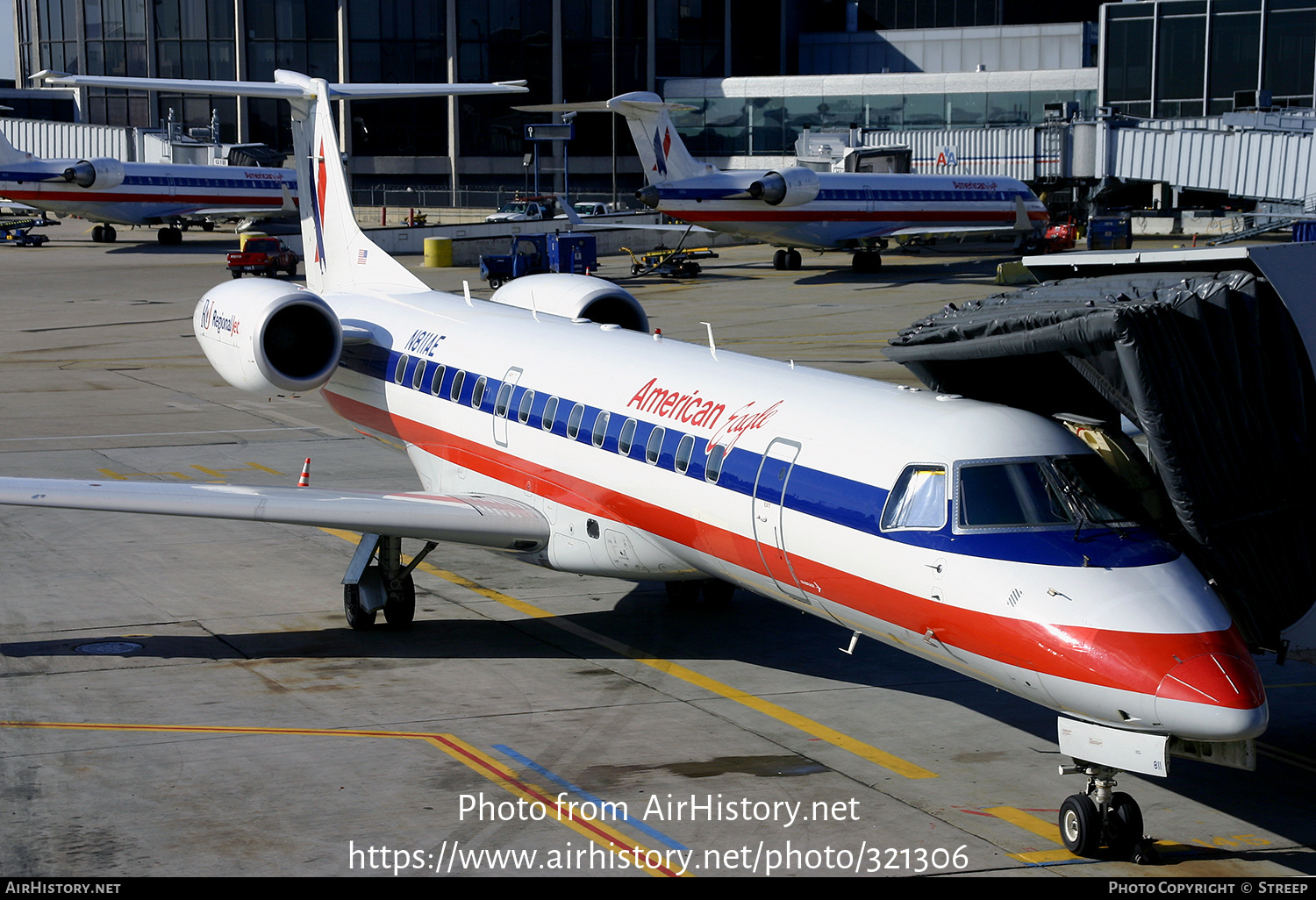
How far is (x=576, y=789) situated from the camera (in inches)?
447

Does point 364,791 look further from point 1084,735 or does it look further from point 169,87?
point 169,87

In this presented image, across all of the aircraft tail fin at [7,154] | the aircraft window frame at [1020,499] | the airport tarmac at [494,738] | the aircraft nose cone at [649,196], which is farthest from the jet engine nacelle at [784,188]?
the aircraft window frame at [1020,499]

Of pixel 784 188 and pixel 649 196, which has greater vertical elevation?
pixel 784 188

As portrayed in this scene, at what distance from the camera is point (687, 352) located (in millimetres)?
15570

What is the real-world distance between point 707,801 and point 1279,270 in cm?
584

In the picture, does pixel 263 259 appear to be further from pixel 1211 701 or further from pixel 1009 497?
pixel 1211 701

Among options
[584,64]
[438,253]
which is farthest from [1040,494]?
[584,64]

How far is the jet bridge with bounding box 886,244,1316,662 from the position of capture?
10.5 m

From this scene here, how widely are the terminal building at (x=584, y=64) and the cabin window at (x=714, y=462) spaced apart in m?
72.0

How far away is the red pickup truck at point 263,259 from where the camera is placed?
181ft

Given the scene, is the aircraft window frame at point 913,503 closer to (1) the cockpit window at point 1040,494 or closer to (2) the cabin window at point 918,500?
(2) the cabin window at point 918,500

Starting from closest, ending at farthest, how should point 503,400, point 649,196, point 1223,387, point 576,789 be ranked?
point 1223,387, point 576,789, point 503,400, point 649,196

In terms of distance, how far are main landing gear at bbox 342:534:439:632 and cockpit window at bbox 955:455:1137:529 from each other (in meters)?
7.17

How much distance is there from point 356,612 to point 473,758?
4534 mm
